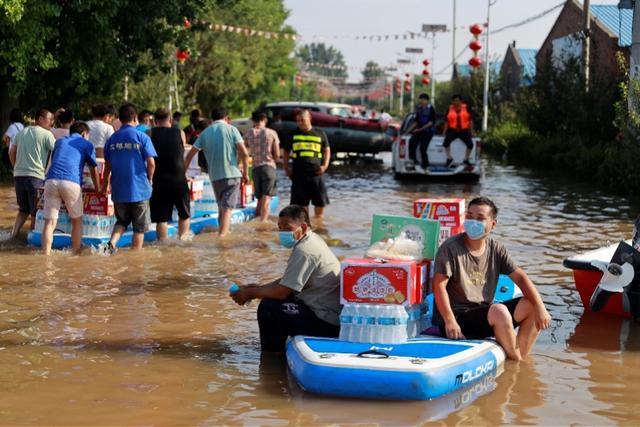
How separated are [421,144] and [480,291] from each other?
15.3 metres

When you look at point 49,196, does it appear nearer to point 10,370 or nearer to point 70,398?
point 10,370

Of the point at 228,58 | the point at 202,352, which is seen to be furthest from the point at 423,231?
the point at 228,58

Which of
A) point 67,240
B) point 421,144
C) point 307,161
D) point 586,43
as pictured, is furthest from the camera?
point 586,43

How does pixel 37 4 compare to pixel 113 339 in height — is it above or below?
above

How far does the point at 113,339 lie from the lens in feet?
28.6

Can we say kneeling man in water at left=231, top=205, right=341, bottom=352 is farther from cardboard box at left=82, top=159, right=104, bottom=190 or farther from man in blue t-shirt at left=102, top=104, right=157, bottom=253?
cardboard box at left=82, top=159, right=104, bottom=190

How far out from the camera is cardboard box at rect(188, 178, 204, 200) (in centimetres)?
1523

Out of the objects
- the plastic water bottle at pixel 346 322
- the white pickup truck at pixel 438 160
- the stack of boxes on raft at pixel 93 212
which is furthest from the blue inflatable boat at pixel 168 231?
the white pickup truck at pixel 438 160

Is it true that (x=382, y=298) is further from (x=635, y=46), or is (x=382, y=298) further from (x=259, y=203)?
(x=635, y=46)

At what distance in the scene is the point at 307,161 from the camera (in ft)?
49.4

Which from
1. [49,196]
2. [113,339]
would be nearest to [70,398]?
[113,339]

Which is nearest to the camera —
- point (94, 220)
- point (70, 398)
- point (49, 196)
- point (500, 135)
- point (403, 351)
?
point (70, 398)

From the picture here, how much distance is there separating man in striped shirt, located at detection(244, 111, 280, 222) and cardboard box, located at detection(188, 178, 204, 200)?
2.70 feet

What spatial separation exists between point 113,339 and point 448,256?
111 inches
